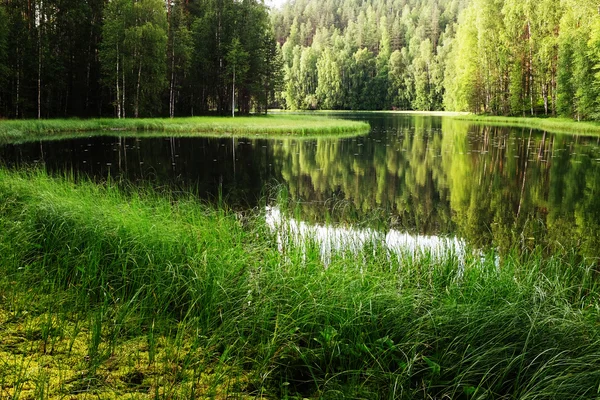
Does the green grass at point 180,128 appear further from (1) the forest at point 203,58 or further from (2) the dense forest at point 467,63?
(2) the dense forest at point 467,63

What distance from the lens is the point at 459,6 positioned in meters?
125

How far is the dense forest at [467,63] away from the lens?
38.5 meters

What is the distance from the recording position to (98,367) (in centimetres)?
337

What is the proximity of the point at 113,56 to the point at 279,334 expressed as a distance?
122 feet

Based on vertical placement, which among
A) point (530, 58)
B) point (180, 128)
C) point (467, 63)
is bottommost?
point (180, 128)

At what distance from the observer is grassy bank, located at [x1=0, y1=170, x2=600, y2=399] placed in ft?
10.3

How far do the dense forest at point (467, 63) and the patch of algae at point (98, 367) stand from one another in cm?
3452

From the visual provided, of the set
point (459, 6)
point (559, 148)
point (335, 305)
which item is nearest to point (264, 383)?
point (335, 305)

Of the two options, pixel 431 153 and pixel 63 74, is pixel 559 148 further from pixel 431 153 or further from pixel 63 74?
pixel 63 74

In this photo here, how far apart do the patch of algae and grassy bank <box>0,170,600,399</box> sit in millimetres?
13

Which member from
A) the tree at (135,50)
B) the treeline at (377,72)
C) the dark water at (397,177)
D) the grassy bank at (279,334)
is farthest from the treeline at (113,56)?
the treeline at (377,72)

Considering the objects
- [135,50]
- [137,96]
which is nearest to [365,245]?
[135,50]

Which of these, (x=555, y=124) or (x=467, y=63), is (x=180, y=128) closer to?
(x=555, y=124)

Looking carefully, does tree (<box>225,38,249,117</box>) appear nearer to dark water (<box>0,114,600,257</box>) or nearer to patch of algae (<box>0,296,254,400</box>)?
dark water (<box>0,114,600,257</box>)
